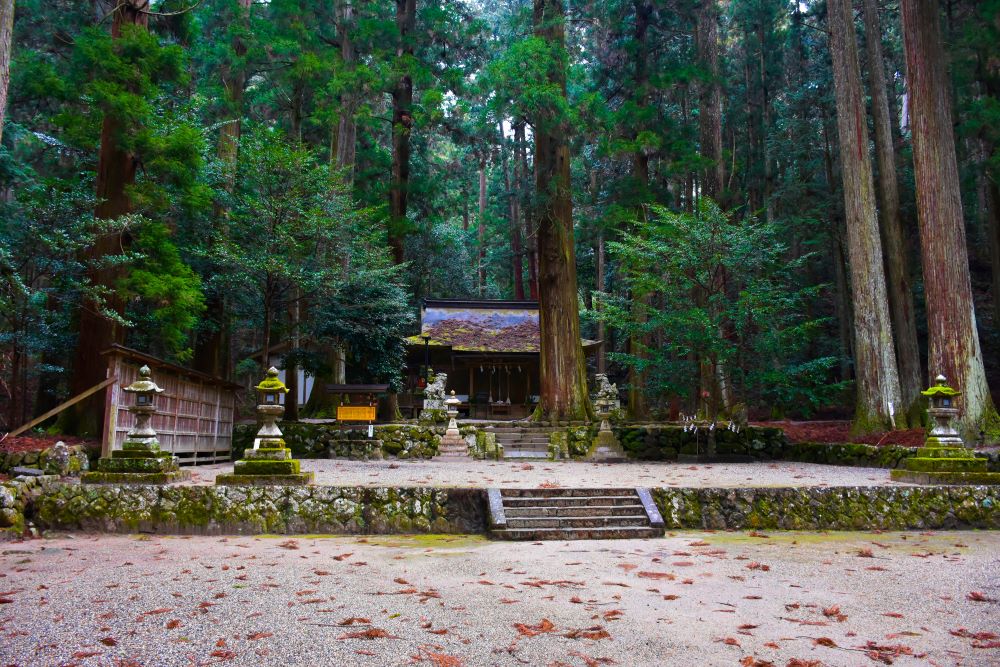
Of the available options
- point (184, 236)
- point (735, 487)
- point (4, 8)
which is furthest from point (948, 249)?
point (184, 236)

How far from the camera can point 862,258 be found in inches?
494

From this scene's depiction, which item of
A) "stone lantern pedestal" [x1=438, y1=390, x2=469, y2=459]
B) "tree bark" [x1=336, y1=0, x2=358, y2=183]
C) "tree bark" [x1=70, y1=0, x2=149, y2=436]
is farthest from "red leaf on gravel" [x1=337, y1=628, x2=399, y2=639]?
"tree bark" [x1=336, y1=0, x2=358, y2=183]

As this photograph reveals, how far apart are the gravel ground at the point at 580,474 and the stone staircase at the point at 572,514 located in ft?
1.54

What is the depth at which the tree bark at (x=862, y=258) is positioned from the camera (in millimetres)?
12148

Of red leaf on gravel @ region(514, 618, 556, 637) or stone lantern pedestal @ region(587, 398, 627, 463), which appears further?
stone lantern pedestal @ region(587, 398, 627, 463)

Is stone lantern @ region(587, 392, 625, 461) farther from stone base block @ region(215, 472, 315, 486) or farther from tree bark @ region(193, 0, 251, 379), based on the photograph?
tree bark @ region(193, 0, 251, 379)

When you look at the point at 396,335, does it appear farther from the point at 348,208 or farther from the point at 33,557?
the point at 33,557

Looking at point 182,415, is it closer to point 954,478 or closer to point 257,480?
point 257,480

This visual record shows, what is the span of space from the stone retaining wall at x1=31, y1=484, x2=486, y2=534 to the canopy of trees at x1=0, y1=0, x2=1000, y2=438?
3851mm

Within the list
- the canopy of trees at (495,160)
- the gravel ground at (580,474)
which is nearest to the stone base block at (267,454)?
the gravel ground at (580,474)

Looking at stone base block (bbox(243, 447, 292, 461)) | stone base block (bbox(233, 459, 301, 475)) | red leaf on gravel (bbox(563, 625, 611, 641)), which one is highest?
stone base block (bbox(243, 447, 292, 461))

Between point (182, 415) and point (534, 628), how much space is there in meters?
8.78

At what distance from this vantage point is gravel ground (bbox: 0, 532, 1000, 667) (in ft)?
11.0

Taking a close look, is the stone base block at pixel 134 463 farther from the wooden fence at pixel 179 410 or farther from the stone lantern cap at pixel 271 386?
the wooden fence at pixel 179 410
